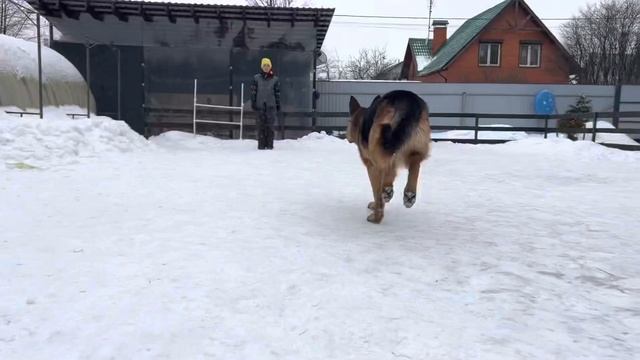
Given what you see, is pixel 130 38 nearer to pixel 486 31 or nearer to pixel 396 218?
pixel 396 218

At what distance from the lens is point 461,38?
1412 inches

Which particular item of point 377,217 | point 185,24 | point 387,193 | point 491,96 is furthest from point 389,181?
point 491,96

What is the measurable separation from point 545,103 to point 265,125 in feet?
48.4

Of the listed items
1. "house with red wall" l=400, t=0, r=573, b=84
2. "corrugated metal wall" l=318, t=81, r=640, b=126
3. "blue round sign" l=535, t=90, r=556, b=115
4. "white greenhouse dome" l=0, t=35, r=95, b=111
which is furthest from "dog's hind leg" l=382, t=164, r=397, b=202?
"house with red wall" l=400, t=0, r=573, b=84

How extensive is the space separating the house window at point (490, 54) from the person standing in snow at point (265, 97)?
25561 mm

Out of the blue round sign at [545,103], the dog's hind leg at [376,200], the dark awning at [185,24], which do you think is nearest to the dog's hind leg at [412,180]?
the dog's hind leg at [376,200]

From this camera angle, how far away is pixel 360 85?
21.5 meters

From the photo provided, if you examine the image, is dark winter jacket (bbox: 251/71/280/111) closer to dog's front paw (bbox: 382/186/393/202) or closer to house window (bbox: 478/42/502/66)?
dog's front paw (bbox: 382/186/393/202)

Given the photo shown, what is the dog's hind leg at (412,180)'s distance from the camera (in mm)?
4547

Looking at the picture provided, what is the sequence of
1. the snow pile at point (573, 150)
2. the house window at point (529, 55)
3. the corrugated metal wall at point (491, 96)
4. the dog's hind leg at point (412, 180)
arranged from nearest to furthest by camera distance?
1. the dog's hind leg at point (412, 180)
2. the snow pile at point (573, 150)
3. the corrugated metal wall at point (491, 96)
4. the house window at point (529, 55)

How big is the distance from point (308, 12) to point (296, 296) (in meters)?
15.0

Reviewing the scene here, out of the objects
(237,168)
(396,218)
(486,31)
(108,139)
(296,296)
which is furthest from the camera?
(486,31)

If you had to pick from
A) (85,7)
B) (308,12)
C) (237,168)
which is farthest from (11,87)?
(308,12)

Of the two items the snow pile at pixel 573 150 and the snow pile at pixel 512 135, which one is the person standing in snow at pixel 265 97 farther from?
the snow pile at pixel 512 135
